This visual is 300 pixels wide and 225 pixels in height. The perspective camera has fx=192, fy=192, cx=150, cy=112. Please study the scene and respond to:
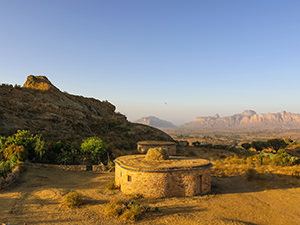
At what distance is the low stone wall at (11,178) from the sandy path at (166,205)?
0.66 meters

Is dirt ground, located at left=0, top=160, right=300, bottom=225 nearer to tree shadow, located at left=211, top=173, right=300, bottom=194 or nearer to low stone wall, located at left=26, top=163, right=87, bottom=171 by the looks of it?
tree shadow, located at left=211, top=173, right=300, bottom=194

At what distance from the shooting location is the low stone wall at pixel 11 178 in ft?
52.1

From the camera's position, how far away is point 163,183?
1477 cm

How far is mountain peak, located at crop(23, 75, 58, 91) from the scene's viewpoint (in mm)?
57638

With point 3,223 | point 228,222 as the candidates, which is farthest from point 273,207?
point 3,223

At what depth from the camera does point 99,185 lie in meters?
18.2

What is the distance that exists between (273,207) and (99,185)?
14.7 m

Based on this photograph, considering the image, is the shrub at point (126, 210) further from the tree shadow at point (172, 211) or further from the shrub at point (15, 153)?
the shrub at point (15, 153)

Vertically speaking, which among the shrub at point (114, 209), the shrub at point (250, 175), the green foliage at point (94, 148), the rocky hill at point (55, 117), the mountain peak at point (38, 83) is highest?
the mountain peak at point (38, 83)

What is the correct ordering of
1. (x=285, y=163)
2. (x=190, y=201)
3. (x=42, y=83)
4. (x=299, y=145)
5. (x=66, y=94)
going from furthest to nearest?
1. (x=66, y=94)
2. (x=42, y=83)
3. (x=299, y=145)
4. (x=285, y=163)
5. (x=190, y=201)

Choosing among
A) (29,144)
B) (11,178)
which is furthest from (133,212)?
(29,144)

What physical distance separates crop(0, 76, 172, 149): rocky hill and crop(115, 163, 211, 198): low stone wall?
19880 millimetres

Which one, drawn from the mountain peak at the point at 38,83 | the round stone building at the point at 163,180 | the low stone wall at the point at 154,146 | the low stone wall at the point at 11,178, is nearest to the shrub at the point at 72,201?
the round stone building at the point at 163,180

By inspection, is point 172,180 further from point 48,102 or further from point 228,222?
point 48,102
